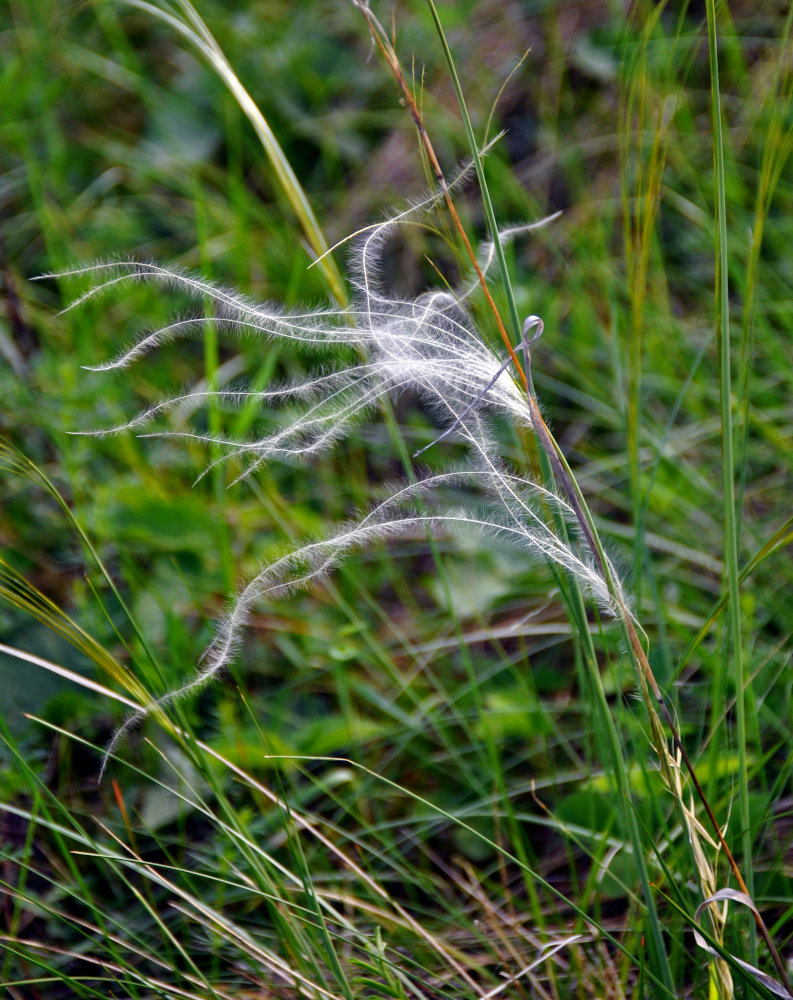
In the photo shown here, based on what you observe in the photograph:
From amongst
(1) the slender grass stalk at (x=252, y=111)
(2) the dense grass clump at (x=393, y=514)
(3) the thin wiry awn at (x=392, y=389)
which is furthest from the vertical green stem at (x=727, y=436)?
(1) the slender grass stalk at (x=252, y=111)

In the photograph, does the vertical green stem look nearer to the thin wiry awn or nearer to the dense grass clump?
the dense grass clump

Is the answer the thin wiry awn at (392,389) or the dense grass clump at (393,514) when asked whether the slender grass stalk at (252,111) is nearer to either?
the dense grass clump at (393,514)

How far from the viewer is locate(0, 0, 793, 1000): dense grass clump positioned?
0.71 metres

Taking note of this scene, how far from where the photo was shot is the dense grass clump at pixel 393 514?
28.0 inches

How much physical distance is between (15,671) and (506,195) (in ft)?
4.39

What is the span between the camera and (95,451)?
4.51 feet

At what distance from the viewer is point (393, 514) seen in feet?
2.57

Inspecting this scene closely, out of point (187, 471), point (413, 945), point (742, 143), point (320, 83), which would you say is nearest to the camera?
point (413, 945)

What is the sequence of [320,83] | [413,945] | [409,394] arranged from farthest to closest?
[320,83] < [409,394] < [413,945]

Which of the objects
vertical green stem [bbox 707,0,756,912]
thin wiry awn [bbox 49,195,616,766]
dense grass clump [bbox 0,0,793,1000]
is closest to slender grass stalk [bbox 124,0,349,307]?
dense grass clump [bbox 0,0,793,1000]

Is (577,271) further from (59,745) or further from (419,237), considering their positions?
(59,745)

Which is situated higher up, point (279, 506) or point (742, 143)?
point (742, 143)

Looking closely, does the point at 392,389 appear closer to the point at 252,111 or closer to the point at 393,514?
the point at 393,514

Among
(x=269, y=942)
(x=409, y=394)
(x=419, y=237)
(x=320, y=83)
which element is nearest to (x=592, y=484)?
(x=409, y=394)
